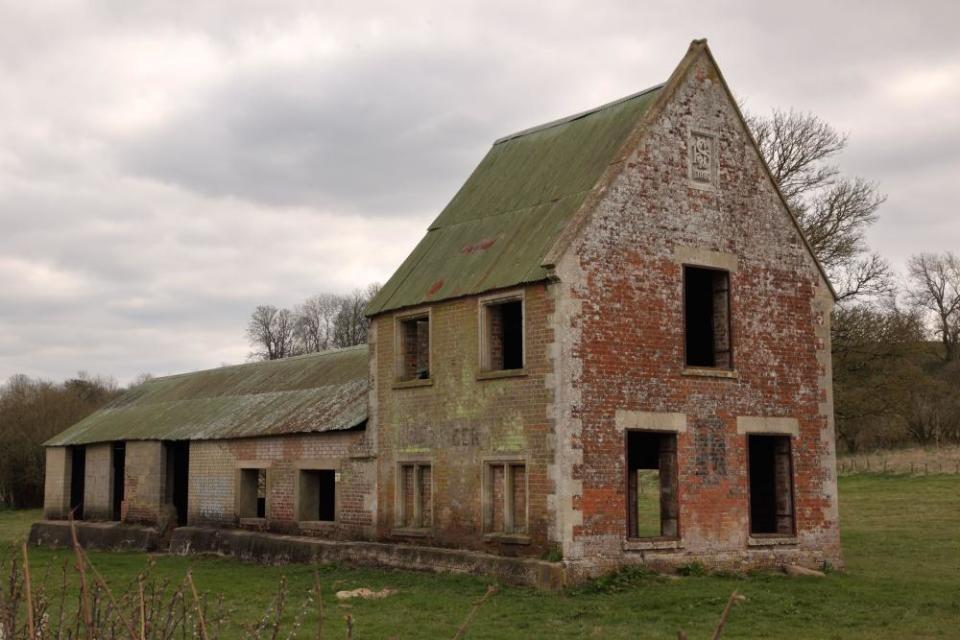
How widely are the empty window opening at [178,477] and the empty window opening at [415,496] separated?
9.82m

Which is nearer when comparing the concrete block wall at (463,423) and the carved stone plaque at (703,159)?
the concrete block wall at (463,423)

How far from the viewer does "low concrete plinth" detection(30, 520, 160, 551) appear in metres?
29.4

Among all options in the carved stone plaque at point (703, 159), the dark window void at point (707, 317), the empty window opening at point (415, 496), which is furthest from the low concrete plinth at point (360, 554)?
the carved stone plaque at point (703, 159)

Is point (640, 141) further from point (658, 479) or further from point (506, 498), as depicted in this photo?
point (658, 479)

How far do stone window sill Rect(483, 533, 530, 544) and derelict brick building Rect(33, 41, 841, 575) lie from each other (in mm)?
44

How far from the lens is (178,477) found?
107ft

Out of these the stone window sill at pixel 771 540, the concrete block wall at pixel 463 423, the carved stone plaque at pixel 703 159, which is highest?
the carved stone plaque at pixel 703 159

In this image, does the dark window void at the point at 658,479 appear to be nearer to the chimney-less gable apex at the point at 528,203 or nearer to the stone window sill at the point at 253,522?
the chimney-less gable apex at the point at 528,203

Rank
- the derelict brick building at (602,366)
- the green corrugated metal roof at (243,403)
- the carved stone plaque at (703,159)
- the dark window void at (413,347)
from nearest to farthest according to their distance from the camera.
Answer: the derelict brick building at (602,366) < the carved stone plaque at (703,159) < the dark window void at (413,347) < the green corrugated metal roof at (243,403)

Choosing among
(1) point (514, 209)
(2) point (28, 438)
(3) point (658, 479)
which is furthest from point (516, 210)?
(2) point (28, 438)

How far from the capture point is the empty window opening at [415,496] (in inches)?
852

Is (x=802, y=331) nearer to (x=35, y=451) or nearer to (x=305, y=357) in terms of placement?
(x=305, y=357)

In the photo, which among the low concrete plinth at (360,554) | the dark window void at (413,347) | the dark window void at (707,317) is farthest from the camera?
the dark window void at (413,347)

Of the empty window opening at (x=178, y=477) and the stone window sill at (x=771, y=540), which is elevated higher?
the empty window opening at (x=178, y=477)
